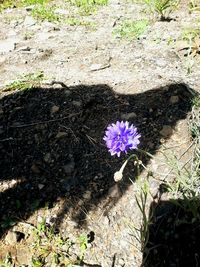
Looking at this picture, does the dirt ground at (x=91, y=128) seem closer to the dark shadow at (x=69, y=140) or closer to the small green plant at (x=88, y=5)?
the dark shadow at (x=69, y=140)

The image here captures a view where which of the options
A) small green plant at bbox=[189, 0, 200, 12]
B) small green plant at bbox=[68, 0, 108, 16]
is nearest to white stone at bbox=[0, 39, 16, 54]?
small green plant at bbox=[68, 0, 108, 16]

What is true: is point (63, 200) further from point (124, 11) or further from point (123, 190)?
point (124, 11)

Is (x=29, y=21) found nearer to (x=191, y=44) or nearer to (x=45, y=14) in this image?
(x=45, y=14)

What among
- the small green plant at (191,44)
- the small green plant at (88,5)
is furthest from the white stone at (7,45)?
the small green plant at (191,44)

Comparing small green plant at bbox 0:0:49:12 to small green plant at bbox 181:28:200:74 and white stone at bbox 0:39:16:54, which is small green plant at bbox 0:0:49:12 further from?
small green plant at bbox 181:28:200:74

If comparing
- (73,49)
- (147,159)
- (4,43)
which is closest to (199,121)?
(147,159)
